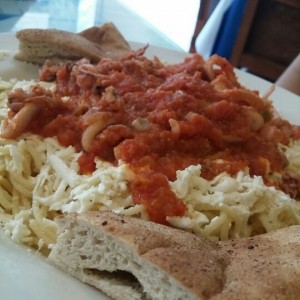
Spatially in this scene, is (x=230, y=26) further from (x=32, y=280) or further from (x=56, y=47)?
(x=32, y=280)

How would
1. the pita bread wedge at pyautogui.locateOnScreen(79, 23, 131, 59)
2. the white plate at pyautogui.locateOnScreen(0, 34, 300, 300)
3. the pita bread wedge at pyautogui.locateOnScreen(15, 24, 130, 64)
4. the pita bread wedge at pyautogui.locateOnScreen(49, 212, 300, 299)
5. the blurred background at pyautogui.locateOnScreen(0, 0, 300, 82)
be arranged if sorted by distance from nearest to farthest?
the pita bread wedge at pyautogui.locateOnScreen(49, 212, 300, 299)
the white plate at pyautogui.locateOnScreen(0, 34, 300, 300)
the pita bread wedge at pyautogui.locateOnScreen(15, 24, 130, 64)
the pita bread wedge at pyautogui.locateOnScreen(79, 23, 131, 59)
the blurred background at pyautogui.locateOnScreen(0, 0, 300, 82)

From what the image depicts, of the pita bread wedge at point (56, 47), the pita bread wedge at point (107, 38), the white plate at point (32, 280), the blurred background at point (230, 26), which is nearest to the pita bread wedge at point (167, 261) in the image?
the white plate at point (32, 280)

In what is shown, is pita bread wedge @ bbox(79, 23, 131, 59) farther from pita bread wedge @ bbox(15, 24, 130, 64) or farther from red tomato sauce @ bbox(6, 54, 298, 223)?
red tomato sauce @ bbox(6, 54, 298, 223)

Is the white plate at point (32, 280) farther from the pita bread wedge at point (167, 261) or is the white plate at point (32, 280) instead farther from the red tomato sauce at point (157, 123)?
the red tomato sauce at point (157, 123)

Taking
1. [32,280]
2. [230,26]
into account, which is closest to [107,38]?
[32,280]

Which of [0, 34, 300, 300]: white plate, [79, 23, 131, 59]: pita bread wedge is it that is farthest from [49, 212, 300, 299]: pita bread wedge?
[79, 23, 131, 59]: pita bread wedge

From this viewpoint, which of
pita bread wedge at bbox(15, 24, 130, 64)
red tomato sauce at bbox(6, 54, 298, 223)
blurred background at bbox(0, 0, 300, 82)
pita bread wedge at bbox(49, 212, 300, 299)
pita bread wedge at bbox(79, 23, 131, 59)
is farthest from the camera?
blurred background at bbox(0, 0, 300, 82)
